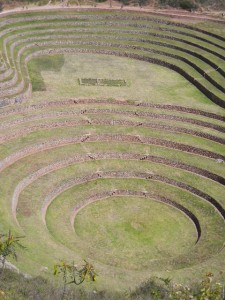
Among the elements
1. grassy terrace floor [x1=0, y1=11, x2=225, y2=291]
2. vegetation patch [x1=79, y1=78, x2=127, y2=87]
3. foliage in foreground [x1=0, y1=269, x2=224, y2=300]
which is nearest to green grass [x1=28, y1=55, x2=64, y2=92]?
grassy terrace floor [x1=0, y1=11, x2=225, y2=291]

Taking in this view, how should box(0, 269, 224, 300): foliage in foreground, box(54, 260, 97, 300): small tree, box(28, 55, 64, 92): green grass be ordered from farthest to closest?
box(28, 55, 64, 92): green grass < box(54, 260, 97, 300): small tree < box(0, 269, 224, 300): foliage in foreground

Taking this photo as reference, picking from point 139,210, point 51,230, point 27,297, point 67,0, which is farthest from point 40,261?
point 67,0

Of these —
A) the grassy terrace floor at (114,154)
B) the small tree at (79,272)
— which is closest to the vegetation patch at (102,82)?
the grassy terrace floor at (114,154)

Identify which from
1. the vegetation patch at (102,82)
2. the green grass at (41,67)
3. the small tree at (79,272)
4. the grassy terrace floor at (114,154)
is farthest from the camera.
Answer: the vegetation patch at (102,82)

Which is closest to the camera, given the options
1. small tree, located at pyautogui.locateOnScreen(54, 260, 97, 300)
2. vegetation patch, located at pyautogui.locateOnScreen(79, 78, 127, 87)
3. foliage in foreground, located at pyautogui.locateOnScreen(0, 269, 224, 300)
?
foliage in foreground, located at pyautogui.locateOnScreen(0, 269, 224, 300)

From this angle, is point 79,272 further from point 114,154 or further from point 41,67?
point 41,67

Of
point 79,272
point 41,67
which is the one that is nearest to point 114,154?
point 41,67

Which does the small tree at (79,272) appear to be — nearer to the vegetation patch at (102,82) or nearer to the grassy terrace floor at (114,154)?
the grassy terrace floor at (114,154)

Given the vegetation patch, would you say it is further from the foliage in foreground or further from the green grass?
the foliage in foreground
